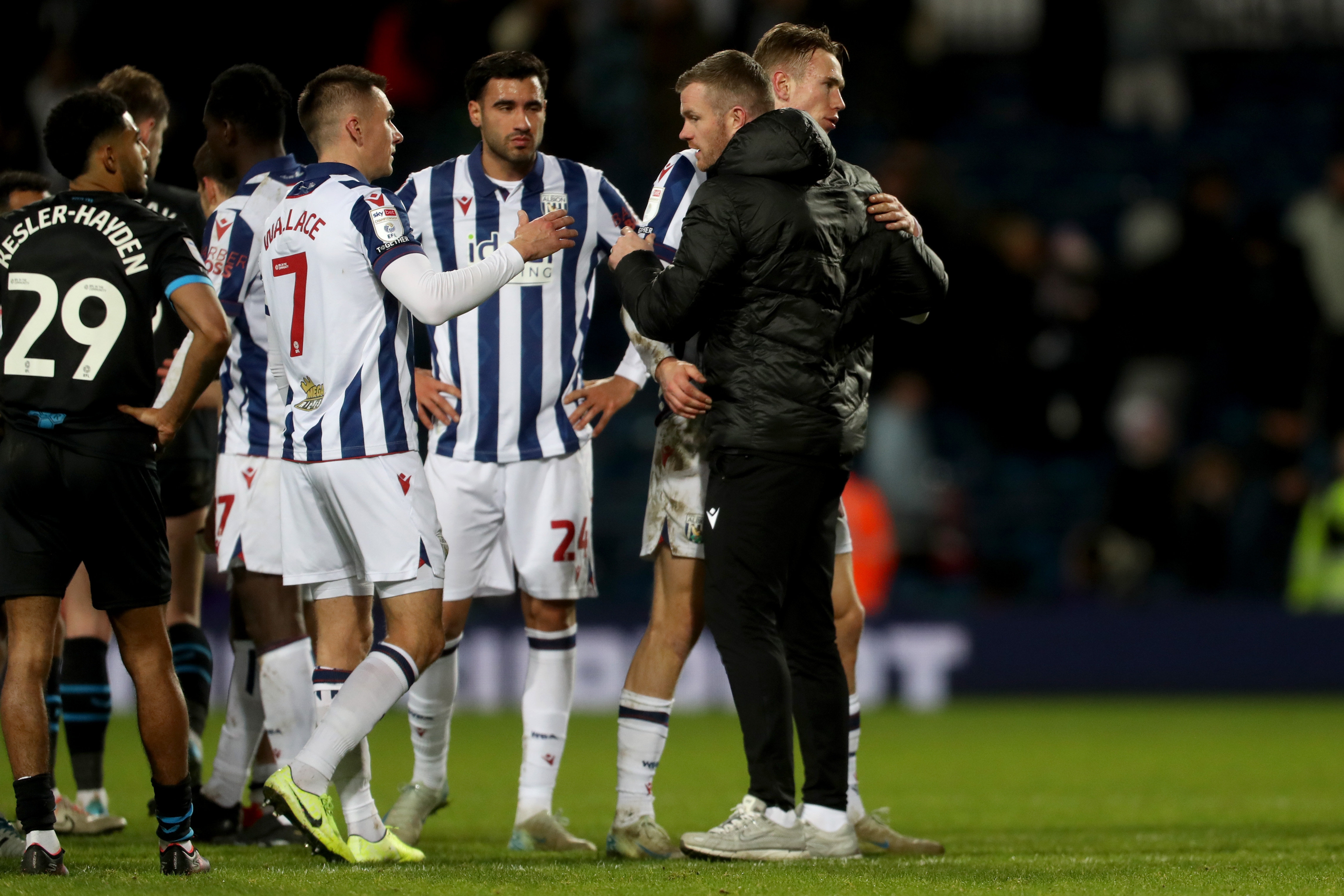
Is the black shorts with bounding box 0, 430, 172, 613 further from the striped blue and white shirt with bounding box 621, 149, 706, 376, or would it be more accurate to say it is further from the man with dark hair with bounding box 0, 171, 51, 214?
the striped blue and white shirt with bounding box 621, 149, 706, 376

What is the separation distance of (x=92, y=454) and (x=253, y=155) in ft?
5.94

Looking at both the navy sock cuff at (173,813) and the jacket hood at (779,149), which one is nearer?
the navy sock cuff at (173,813)

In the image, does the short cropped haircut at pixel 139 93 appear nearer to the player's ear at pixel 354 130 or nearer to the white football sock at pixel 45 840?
the player's ear at pixel 354 130

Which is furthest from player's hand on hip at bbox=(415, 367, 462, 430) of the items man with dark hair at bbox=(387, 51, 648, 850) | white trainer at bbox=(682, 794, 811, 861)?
white trainer at bbox=(682, 794, 811, 861)

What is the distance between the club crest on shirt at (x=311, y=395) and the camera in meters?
5.39

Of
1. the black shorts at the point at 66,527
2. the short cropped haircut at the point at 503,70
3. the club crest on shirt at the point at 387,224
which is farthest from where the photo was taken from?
the short cropped haircut at the point at 503,70

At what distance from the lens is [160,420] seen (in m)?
5.03

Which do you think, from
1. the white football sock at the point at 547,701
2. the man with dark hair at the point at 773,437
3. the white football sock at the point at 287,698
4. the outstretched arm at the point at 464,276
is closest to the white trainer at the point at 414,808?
the white football sock at the point at 547,701

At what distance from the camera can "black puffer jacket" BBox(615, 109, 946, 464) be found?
5352 mm

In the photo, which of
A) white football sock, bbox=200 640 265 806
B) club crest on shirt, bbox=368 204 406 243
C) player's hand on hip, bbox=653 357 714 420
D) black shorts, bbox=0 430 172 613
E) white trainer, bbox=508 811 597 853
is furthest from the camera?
white football sock, bbox=200 640 265 806

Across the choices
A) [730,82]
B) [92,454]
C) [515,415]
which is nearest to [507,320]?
[515,415]

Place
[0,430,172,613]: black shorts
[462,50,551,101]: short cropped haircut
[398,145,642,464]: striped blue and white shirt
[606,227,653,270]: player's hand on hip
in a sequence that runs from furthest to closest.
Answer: [398,145,642,464]: striped blue and white shirt → [462,50,551,101]: short cropped haircut → [606,227,653,270]: player's hand on hip → [0,430,172,613]: black shorts

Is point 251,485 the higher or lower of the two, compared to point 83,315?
lower

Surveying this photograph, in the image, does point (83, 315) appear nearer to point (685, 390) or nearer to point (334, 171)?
point (334, 171)
